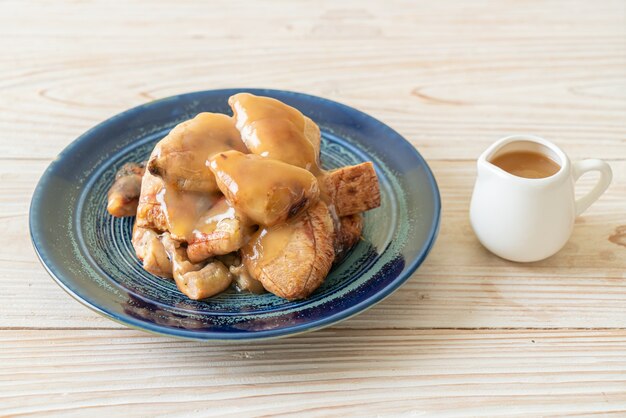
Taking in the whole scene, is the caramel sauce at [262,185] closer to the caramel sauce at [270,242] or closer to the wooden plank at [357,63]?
the caramel sauce at [270,242]

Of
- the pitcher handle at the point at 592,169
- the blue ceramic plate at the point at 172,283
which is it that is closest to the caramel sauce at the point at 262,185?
the blue ceramic plate at the point at 172,283

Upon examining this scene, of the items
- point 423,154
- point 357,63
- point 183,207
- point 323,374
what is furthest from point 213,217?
point 357,63

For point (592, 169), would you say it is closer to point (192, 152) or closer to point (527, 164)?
point (527, 164)

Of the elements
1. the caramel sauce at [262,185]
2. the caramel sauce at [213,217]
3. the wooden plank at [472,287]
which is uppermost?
the caramel sauce at [262,185]

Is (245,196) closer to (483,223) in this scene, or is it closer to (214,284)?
(214,284)

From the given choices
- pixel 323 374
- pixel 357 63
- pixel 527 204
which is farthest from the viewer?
pixel 357 63

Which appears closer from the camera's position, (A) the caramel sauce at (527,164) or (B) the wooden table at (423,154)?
(B) the wooden table at (423,154)

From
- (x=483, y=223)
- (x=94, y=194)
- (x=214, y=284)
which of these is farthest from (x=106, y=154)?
(x=483, y=223)

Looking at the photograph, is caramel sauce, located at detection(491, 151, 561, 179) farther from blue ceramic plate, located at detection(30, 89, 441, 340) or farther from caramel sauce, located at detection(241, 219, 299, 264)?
caramel sauce, located at detection(241, 219, 299, 264)
